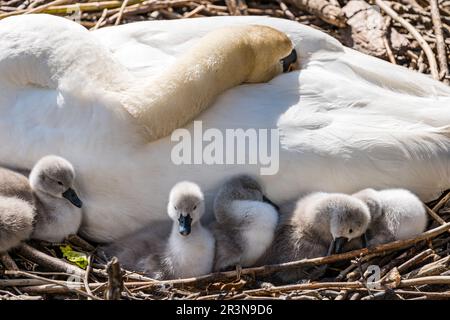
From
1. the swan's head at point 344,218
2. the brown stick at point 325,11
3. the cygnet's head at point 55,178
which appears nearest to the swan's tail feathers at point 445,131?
the swan's head at point 344,218

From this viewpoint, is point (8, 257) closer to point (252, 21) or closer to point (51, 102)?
point (51, 102)

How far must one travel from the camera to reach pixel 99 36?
5441 millimetres

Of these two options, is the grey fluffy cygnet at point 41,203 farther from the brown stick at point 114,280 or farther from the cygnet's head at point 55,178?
the brown stick at point 114,280

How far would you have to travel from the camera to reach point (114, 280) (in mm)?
4219

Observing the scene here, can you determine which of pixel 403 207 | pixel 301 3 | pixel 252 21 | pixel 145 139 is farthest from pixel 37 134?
pixel 301 3

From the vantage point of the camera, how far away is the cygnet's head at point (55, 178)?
15.9 feet

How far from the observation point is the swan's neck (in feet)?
16.0

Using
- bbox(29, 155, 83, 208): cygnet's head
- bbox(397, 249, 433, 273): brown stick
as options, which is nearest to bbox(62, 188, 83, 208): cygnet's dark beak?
bbox(29, 155, 83, 208): cygnet's head

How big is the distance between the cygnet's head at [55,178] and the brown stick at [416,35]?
7.15 feet

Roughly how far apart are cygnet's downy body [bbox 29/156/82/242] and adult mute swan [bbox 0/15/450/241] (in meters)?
0.07

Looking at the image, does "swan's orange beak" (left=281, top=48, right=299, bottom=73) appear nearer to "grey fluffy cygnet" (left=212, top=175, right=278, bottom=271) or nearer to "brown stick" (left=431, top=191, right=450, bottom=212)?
"grey fluffy cygnet" (left=212, top=175, right=278, bottom=271)

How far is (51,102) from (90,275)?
80 cm

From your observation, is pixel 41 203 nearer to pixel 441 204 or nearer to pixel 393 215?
pixel 393 215

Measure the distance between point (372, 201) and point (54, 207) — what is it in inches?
57.2
